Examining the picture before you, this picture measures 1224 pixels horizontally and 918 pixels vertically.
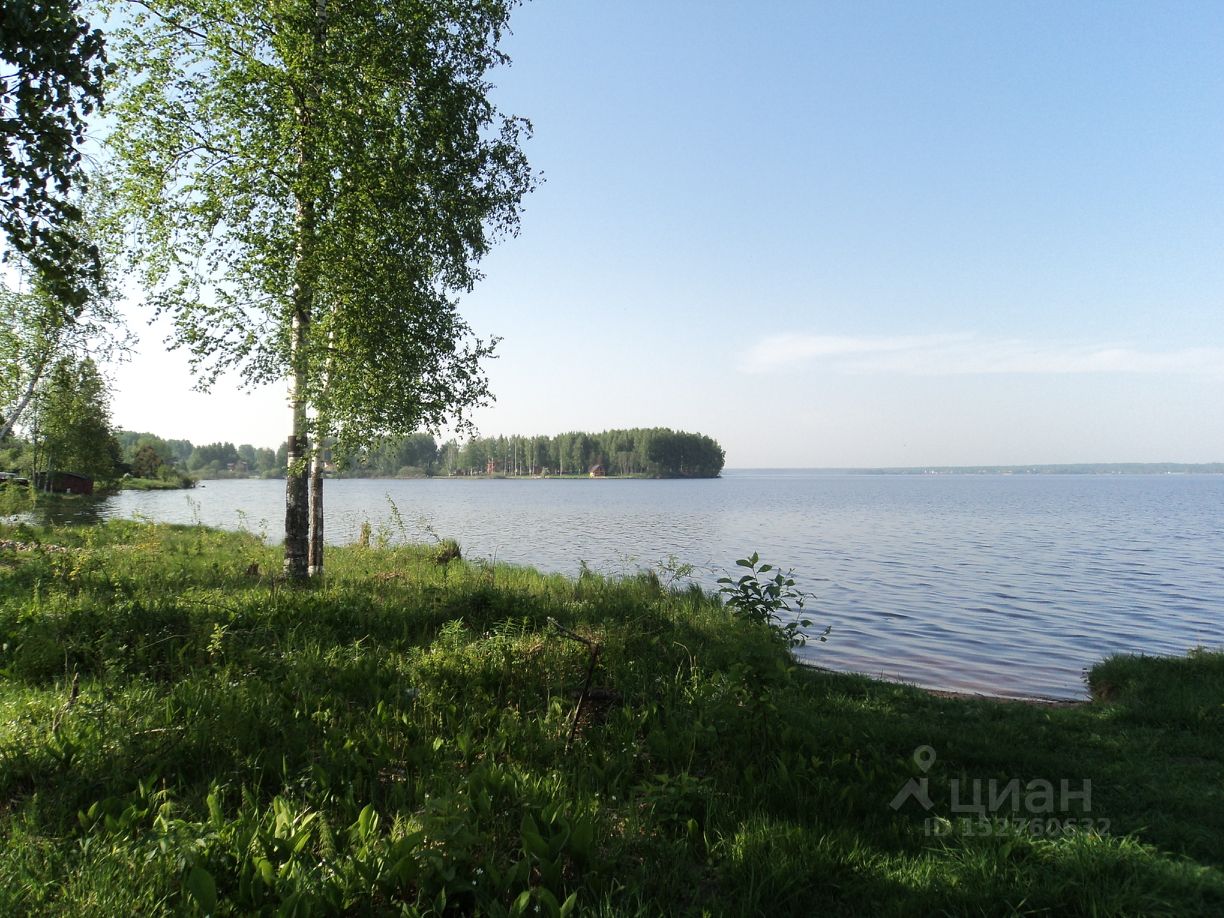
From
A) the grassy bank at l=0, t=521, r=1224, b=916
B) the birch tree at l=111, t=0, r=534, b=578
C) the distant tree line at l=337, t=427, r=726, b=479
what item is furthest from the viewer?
the distant tree line at l=337, t=427, r=726, b=479

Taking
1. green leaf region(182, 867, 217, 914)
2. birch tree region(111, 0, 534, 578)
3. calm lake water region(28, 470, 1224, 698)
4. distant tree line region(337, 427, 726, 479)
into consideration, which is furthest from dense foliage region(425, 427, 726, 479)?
green leaf region(182, 867, 217, 914)

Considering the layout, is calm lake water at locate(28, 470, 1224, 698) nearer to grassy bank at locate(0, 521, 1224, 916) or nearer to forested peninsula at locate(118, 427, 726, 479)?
grassy bank at locate(0, 521, 1224, 916)

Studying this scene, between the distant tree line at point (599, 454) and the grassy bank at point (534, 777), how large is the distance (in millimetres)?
163624

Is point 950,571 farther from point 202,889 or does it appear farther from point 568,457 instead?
point 568,457

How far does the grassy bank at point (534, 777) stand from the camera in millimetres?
3471

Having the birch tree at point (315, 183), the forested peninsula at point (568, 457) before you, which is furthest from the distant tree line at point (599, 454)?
the birch tree at point (315, 183)

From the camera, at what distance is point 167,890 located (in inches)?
130

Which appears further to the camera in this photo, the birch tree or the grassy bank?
the birch tree

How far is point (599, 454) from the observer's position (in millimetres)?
178625

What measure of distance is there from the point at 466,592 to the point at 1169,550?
109ft

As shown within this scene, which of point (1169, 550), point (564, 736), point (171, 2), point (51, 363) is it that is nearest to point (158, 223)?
point (171, 2)

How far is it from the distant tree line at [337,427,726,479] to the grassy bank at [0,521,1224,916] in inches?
6442

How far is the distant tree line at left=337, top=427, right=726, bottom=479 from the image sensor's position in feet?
573

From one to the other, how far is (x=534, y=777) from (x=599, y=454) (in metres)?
174
